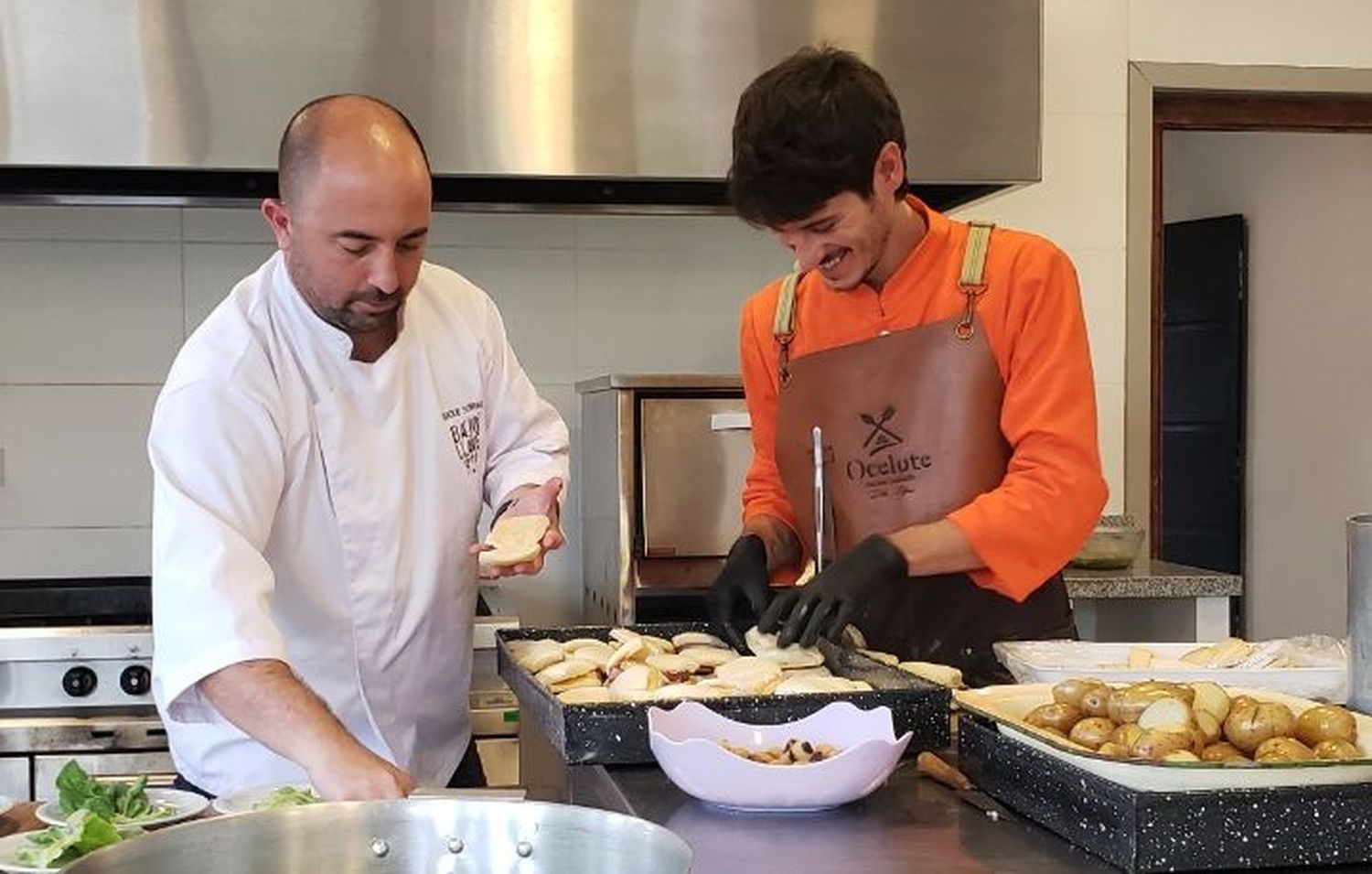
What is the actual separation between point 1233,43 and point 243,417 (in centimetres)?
274

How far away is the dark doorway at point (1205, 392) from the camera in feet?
19.8

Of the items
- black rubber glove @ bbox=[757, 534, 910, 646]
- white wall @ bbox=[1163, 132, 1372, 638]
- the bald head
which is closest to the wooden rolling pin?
black rubber glove @ bbox=[757, 534, 910, 646]

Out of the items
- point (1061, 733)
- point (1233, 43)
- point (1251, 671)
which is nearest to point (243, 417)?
point (1061, 733)

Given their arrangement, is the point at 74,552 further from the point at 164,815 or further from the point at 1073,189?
the point at 1073,189

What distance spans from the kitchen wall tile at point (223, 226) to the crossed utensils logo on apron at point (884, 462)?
162 centimetres

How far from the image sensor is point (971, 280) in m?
2.20

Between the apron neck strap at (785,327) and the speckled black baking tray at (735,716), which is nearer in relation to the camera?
the speckled black baking tray at (735,716)

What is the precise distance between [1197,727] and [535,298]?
239 cm

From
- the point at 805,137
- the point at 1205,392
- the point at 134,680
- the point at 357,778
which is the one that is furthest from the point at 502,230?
the point at 1205,392

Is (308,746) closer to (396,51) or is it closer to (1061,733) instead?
(1061,733)

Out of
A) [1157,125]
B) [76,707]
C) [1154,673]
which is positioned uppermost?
[1157,125]

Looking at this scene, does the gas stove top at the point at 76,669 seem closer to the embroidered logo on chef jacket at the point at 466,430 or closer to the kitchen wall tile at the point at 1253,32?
the embroidered logo on chef jacket at the point at 466,430

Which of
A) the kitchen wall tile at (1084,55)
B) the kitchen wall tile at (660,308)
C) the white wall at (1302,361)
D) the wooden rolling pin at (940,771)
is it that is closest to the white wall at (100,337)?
the kitchen wall tile at (660,308)

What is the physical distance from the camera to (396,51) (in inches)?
118
